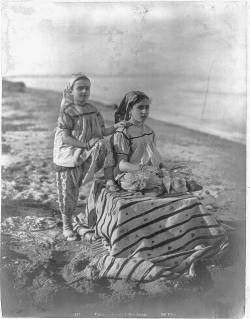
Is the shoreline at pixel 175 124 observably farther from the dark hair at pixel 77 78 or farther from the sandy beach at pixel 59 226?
the dark hair at pixel 77 78

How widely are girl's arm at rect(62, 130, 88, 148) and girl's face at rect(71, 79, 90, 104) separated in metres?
→ 0.35

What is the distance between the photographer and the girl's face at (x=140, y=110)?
19.6 feet

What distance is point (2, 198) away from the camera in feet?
21.3

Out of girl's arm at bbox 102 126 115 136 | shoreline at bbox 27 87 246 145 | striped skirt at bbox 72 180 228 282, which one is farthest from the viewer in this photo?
shoreline at bbox 27 87 246 145

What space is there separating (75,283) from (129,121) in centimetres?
178

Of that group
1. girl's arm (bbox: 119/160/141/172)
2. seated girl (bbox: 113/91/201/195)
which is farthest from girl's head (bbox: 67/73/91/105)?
girl's arm (bbox: 119/160/141/172)

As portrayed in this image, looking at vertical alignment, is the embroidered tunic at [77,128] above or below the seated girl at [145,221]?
above

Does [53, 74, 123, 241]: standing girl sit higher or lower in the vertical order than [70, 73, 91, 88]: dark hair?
lower

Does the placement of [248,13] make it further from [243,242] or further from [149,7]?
[243,242]

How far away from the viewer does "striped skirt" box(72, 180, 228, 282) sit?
5.64 meters

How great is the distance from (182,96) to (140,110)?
30.1 inches

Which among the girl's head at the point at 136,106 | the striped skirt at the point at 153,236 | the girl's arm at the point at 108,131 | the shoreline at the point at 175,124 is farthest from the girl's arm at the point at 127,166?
the shoreline at the point at 175,124

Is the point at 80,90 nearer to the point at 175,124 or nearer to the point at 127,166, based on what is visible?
the point at 127,166

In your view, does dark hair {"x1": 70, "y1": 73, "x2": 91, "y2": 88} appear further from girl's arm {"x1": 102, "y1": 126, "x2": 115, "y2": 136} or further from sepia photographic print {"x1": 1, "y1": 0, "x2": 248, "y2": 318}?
girl's arm {"x1": 102, "y1": 126, "x2": 115, "y2": 136}
